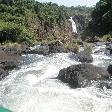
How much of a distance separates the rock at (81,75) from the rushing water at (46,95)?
18.8 inches

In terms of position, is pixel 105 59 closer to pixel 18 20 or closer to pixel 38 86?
pixel 38 86

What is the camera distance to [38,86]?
20203 mm

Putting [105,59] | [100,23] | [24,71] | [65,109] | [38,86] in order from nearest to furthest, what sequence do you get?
[65,109], [38,86], [24,71], [105,59], [100,23]

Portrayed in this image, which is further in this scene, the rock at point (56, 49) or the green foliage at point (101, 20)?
the green foliage at point (101, 20)

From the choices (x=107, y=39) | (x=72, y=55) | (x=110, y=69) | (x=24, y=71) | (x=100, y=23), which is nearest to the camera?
(x=110, y=69)

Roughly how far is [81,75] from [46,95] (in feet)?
9.58

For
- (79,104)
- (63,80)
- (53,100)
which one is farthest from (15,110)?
(63,80)

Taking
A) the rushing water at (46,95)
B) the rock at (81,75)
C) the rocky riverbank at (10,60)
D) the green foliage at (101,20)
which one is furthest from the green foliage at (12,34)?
the rock at (81,75)

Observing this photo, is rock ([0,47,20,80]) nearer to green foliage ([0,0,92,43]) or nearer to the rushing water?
the rushing water

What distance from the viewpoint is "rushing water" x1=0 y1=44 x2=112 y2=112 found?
16681mm

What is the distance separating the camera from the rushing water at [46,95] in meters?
16.7

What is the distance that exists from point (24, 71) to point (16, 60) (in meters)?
4.87

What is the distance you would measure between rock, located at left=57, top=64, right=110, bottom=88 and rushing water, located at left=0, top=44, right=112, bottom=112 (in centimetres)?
48

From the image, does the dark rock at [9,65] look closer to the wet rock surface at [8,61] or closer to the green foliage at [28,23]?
the wet rock surface at [8,61]
